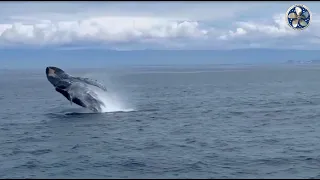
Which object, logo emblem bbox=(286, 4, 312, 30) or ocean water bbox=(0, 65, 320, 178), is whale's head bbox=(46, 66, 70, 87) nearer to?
ocean water bbox=(0, 65, 320, 178)

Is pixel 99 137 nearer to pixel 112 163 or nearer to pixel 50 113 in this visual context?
pixel 112 163

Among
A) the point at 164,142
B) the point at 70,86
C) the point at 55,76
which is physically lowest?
the point at 164,142

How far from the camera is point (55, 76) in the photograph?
51312 mm

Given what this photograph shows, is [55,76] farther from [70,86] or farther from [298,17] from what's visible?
[298,17]

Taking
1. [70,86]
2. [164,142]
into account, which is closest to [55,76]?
[70,86]

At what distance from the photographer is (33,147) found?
3656cm

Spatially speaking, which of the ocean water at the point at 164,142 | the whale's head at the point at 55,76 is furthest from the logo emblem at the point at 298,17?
the whale's head at the point at 55,76

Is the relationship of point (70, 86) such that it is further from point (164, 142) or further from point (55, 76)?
point (164, 142)

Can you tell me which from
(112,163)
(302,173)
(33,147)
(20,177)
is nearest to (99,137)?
(33,147)

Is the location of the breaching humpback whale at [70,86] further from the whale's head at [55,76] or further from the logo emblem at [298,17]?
the logo emblem at [298,17]

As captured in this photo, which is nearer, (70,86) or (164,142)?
(164,142)

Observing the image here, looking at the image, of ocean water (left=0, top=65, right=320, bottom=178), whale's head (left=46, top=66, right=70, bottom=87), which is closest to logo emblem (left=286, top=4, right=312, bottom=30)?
ocean water (left=0, top=65, right=320, bottom=178)

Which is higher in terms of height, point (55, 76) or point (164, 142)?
point (55, 76)

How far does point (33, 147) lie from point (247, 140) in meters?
17.1
